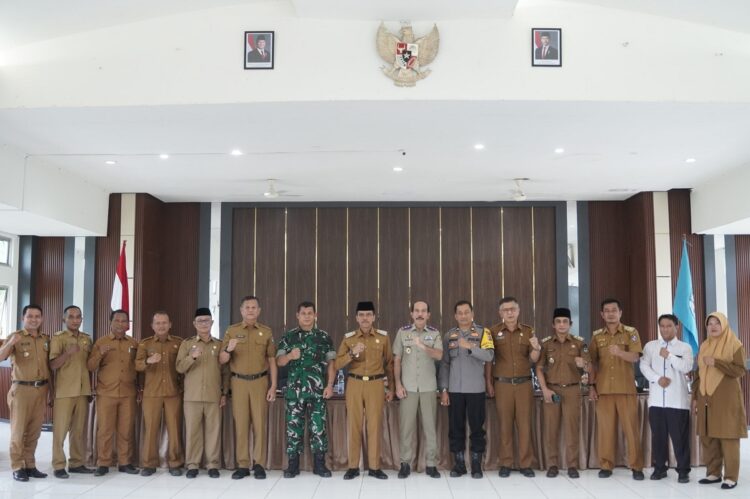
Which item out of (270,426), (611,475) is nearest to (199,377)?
(270,426)

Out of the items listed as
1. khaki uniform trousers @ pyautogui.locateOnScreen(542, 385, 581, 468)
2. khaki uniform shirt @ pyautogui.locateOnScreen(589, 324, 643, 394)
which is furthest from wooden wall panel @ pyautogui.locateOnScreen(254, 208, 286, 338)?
khaki uniform shirt @ pyautogui.locateOnScreen(589, 324, 643, 394)

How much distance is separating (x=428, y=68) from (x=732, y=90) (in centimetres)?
254

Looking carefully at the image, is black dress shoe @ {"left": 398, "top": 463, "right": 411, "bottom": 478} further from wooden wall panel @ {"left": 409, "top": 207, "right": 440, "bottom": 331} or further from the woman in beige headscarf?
wooden wall panel @ {"left": 409, "top": 207, "right": 440, "bottom": 331}

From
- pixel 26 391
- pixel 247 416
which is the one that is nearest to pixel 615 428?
pixel 247 416

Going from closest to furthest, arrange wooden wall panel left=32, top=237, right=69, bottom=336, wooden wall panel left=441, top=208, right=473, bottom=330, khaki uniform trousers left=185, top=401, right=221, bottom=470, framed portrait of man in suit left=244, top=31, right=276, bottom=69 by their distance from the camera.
→ framed portrait of man in suit left=244, top=31, right=276, bottom=69, khaki uniform trousers left=185, top=401, right=221, bottom=470, wooden wall panel left=32, top=237, right=69, bottom=336, wooden wall panel left=441, top=208, right=473, bottom=330

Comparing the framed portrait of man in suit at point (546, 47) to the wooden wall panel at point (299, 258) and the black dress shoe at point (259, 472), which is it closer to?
the black dress shoe at point (259, 472)

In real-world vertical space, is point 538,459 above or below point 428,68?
below

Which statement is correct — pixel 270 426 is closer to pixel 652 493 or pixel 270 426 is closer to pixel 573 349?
pixel 573 349

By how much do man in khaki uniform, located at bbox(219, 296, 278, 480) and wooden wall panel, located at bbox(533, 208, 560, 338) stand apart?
17.9 ft

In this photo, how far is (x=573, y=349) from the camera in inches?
261

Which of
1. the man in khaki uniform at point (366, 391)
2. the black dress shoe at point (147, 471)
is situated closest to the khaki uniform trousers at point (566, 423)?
the man in khaki uniform at point (366, 391)

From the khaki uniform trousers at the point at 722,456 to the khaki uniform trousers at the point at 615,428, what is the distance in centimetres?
58

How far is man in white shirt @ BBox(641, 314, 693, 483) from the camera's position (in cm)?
637

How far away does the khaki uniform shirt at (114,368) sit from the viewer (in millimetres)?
6676
